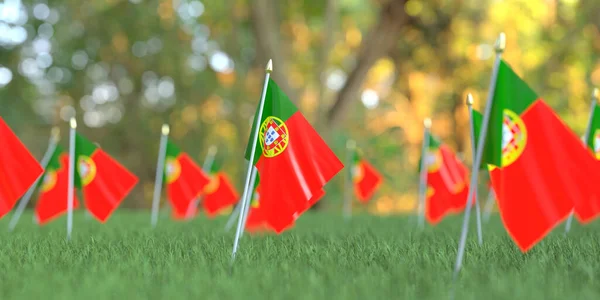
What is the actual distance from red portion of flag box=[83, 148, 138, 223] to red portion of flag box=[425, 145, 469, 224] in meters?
5.94

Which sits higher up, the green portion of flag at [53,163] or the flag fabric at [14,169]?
the green portion of flag at [53,163]

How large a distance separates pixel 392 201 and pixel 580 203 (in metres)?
37.0

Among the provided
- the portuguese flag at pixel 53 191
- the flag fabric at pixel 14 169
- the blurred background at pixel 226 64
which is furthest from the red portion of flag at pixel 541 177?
the blurred background at pixel 226 64

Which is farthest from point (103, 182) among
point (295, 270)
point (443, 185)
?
point (443, 185)

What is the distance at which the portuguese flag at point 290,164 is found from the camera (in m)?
7.67

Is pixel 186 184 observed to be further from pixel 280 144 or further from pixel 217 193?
pixel 280 144

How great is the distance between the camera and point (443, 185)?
51.9 ft

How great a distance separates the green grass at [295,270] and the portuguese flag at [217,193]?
1023cm

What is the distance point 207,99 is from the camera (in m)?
32.2

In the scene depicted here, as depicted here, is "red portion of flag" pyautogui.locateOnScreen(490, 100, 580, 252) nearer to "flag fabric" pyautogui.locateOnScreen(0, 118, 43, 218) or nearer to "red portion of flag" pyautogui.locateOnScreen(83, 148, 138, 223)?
"flag fabric" pyautogui.locateOnScreen(0, 118, 43, 218)

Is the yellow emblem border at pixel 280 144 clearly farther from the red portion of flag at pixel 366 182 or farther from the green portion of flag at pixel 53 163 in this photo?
the red portion of flag at pixel 366 182

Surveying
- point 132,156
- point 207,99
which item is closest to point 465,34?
point 207,99

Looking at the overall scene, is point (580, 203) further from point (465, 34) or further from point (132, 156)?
point (132, 156)

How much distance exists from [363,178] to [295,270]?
14472 millimetres
